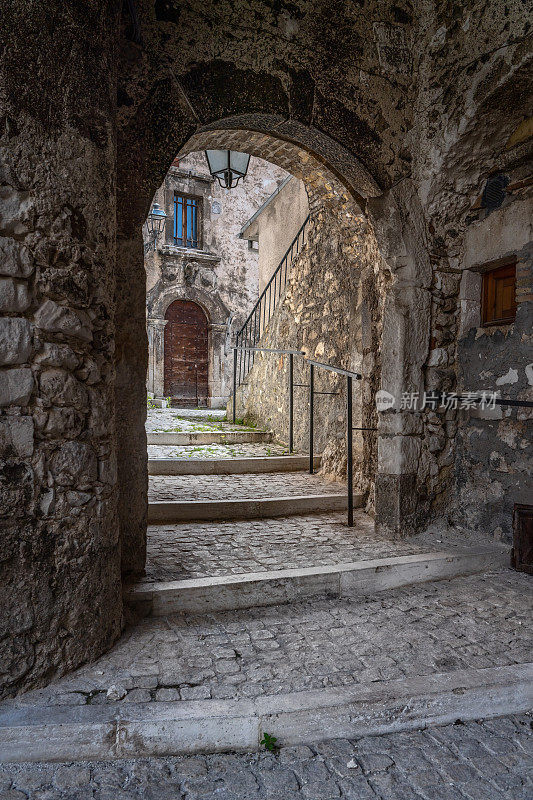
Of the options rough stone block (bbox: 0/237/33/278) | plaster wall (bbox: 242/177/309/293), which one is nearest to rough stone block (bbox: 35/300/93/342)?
rough stone block (bbox: 0/237/33/278)

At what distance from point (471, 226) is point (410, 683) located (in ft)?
10.8

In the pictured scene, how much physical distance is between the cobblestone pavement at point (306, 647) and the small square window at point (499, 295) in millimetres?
1961

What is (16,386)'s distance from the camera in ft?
6.51

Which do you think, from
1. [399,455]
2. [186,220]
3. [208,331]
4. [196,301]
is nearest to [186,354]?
[208,331]

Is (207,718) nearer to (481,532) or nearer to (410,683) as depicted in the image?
(410,683)

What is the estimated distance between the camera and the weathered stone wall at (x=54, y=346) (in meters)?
1.96

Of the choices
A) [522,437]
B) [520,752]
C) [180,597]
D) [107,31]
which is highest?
[107,31]

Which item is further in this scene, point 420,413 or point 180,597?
point 420,413

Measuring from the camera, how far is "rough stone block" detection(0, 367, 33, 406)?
196 centimetres

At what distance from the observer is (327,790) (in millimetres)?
1607

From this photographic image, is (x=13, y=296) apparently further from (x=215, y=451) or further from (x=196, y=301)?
(x=196, y=301)

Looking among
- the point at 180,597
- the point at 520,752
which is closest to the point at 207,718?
the point at 180,597

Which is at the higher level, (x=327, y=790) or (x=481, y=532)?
(x=481, y=532)

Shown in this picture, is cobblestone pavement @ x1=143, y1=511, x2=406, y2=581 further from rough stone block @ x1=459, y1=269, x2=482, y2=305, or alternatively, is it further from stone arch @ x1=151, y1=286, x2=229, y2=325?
stone arch @ x1=151, y1=286, x2=229, y2=325
